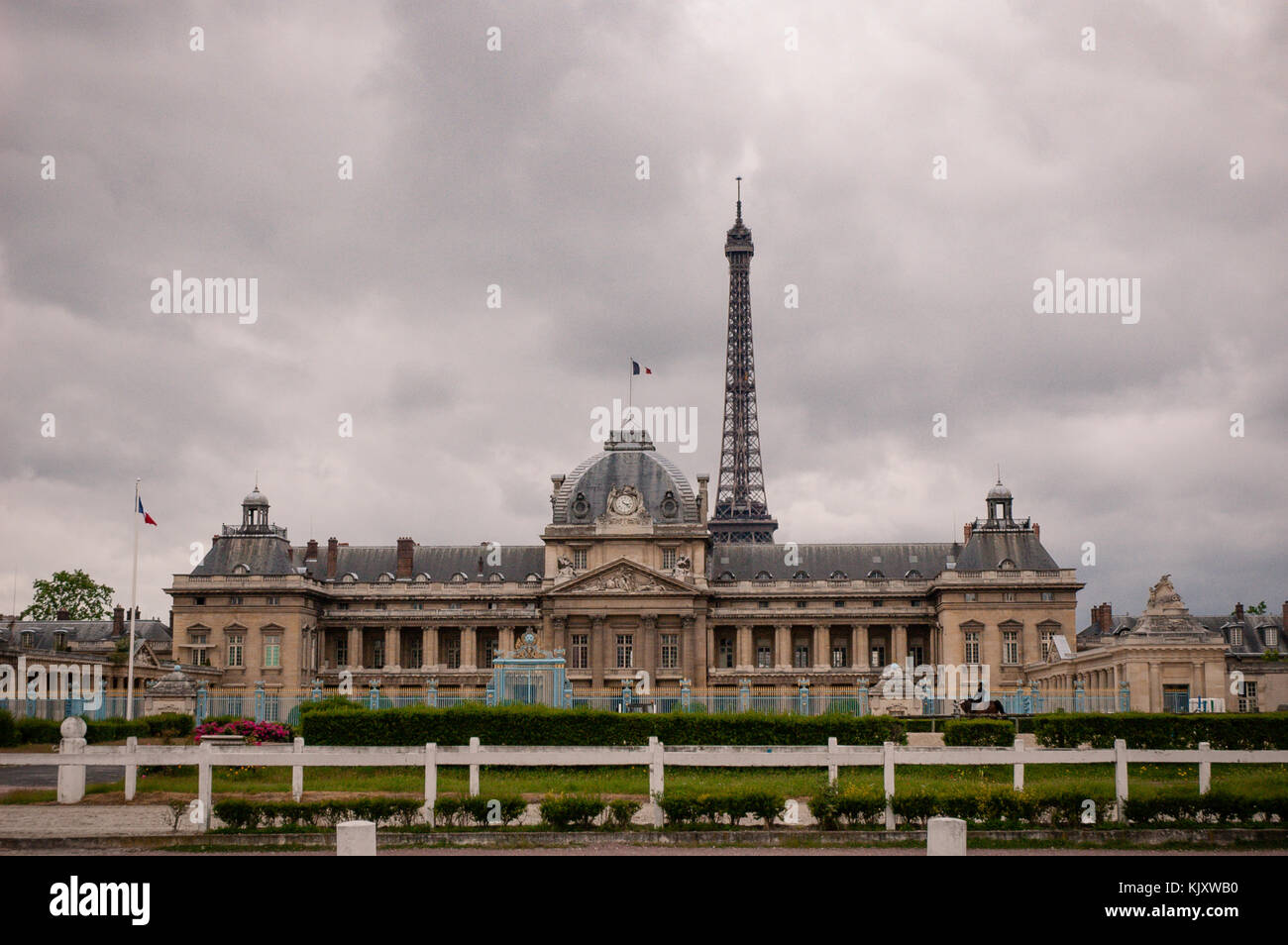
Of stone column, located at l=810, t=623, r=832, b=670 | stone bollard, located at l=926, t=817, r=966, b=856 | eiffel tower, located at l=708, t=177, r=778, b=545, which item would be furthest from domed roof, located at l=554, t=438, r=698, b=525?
stone bollard, located at l=926, t=817, r=966, b=856

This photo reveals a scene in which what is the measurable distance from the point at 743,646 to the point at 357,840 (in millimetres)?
75147

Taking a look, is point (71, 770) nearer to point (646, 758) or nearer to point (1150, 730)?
point (646, 758)

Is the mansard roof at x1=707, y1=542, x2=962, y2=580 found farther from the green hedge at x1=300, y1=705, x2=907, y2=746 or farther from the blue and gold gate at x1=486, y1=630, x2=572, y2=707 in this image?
the green hedge at x1=300, y1=705, x2=907, y2=746

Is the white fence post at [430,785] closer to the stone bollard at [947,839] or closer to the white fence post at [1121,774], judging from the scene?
the white fence post at [1121,774]

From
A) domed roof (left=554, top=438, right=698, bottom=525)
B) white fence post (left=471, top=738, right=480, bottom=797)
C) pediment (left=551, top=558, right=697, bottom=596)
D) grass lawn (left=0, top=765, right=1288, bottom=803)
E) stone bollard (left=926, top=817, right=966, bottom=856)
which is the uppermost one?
domed roof (left=554, top=438, right=698, bottom=525)

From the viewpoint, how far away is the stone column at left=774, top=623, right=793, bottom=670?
275 ft

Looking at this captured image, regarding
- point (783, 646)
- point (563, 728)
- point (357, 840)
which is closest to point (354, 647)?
point (783, 646)

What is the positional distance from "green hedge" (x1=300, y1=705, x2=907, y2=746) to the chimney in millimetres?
53490

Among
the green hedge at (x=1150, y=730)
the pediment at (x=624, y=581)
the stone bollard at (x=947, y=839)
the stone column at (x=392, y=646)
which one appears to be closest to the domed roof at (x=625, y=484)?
the pediment at (x=624, y=581)

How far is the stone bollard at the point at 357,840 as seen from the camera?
32.7 ft

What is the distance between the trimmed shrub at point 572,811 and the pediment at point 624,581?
61.3 metres

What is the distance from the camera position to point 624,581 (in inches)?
3206
